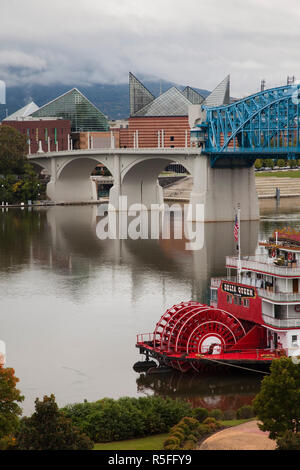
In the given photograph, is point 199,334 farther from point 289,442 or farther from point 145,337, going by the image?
point 289,442

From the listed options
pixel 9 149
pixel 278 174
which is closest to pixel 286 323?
pixel 9 149

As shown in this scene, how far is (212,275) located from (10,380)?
37.6 meters

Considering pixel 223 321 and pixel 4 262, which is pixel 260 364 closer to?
pixel 223 321

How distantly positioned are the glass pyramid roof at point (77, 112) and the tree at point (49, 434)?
162 m

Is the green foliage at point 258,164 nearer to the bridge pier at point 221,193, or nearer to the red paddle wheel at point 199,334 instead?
the bridge pier at point 221,193

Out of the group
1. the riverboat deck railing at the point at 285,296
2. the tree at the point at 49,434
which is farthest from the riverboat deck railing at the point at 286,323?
the tree at the point at 49,434

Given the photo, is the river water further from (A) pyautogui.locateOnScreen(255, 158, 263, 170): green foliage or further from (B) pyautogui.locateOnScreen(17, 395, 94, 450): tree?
(A) pyautogui.locateOnScreen(255, 158, 263, 170): green foliage

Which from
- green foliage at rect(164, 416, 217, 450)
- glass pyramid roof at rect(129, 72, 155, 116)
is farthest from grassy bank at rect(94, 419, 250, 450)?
glass pyramid roof at rect(129, 72, 155, 116)

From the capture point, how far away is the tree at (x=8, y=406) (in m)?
24.8

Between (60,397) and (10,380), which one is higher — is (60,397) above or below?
below

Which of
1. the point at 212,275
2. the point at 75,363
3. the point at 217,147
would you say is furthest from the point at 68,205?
the point at 75,363

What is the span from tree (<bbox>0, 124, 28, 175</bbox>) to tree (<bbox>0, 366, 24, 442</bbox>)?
374 feet

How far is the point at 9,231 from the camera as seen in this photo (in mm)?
94688
